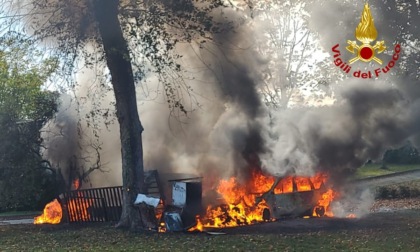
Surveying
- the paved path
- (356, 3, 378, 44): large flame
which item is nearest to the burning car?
(356, 3, 378, 44): large flame

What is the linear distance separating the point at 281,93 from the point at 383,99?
9.43m

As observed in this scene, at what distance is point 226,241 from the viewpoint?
1186 cm

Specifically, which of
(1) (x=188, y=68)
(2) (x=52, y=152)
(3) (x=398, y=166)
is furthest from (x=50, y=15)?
(3) (x=398, y=166)

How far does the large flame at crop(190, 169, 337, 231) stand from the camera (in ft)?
50.5

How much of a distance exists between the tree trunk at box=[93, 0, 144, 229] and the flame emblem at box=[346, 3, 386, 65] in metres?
8.38

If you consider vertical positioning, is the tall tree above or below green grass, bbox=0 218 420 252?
above

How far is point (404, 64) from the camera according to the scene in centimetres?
1898

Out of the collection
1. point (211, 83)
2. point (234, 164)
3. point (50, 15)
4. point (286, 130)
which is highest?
point (50, 15)

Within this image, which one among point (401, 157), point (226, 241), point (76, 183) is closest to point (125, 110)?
point (226, 241)

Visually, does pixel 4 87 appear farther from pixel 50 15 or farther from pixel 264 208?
pixel 264 208

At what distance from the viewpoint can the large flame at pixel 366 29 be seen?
17.3 metres

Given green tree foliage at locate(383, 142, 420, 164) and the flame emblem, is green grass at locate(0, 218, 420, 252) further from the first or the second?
green tree foliage at locate(383, 142, 420, 164)

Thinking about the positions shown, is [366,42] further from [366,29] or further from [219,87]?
[219,87]

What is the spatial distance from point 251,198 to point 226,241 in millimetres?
4375
